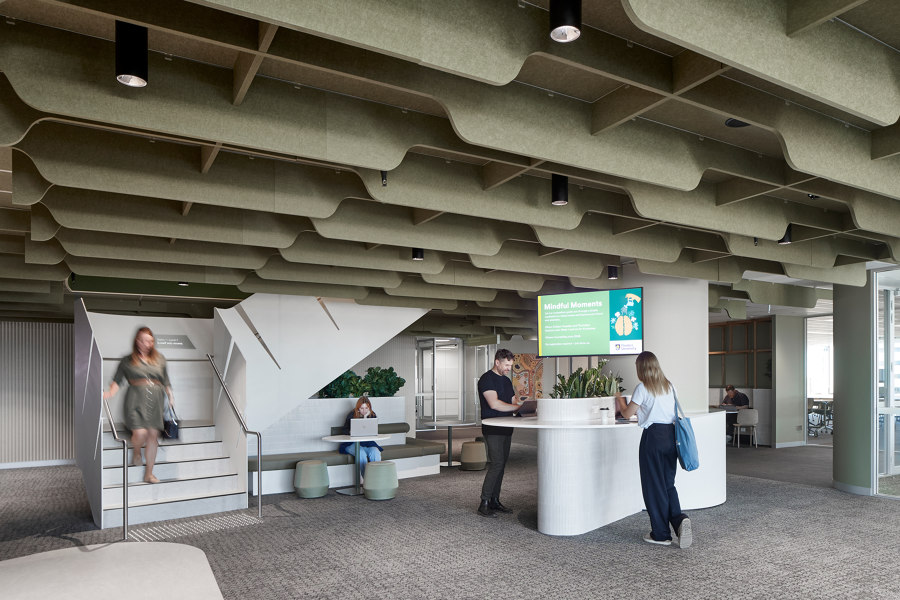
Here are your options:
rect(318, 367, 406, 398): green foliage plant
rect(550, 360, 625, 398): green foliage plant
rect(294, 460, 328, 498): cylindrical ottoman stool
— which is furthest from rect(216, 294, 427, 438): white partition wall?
rect(550, 360, 625, 398): green foliage plant

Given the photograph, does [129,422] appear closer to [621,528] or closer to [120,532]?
[120,532]

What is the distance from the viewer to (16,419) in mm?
12055

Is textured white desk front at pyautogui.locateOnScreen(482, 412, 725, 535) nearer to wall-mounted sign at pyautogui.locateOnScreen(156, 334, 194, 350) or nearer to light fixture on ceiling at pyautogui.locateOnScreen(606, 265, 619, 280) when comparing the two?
light fixture on ceiling at pyautogui.locateOnScreen(606, 265, 619, 280)

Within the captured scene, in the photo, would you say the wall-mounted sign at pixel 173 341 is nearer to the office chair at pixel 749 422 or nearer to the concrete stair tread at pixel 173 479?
the concrete stair tread at pixel 173 479

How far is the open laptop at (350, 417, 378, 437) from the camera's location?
28.8 ft

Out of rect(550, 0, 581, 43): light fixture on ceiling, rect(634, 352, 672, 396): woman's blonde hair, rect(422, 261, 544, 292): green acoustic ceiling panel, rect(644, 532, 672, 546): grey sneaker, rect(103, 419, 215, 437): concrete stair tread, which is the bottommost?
rect(644, 532, 672, 546): grey sneaker

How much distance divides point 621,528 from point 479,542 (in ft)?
4.77

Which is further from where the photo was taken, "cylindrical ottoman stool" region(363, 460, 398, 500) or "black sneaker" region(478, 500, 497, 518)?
"cylindrical ottoman stool" region(363, 460, 398, 500)

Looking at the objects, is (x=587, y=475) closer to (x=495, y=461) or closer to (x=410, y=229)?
(x=495, y=461)

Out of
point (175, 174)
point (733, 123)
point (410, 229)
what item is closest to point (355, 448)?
point (410, 229)

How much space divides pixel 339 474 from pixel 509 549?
377 centimetres

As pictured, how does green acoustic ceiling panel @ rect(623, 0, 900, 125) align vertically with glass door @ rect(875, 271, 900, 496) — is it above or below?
above

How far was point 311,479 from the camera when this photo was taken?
26.6 feet

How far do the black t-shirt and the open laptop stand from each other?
2.36 meters
